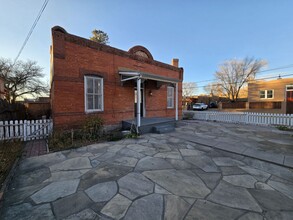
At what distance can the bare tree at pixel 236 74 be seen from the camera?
32081 millimetres

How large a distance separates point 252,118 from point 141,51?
9353 millimetres

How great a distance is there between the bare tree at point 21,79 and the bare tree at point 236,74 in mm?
35667

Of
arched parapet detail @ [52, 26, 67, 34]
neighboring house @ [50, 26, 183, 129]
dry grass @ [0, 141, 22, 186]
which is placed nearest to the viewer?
dry grass @ [0, 141, 22, 186]

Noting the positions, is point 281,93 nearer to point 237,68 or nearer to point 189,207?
point 237,68

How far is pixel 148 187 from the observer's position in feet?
9.16

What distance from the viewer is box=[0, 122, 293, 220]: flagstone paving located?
2.15 metres

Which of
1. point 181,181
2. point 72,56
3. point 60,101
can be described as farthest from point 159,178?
point 72,56

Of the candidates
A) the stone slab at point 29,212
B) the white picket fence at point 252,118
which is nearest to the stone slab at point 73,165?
the stone slab at point 29,212

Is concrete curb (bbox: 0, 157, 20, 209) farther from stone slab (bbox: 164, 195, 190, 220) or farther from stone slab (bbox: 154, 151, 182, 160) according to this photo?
stone slab (bbox: 154, 151, 182, 160)

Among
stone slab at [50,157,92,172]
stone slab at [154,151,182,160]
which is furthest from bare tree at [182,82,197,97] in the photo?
stone slab at [50,157,92,172]

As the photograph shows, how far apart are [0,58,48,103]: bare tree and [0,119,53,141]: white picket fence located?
A: 54.7 ft

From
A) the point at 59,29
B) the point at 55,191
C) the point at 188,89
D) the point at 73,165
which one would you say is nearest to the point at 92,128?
the point at 73,165

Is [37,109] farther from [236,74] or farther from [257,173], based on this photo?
[236,74]

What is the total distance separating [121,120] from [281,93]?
23513 millimetres
